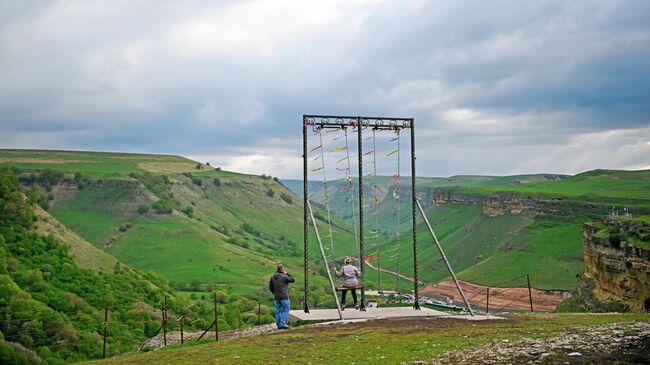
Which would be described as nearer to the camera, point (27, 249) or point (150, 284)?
point (27, 249)

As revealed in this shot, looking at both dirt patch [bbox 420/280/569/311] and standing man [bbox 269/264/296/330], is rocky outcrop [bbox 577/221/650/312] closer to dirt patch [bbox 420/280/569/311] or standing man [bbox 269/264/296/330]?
dirt patch [bbox 420/280/569/311]

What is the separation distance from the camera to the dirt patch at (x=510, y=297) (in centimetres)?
8950

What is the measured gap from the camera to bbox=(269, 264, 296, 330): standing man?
24.9 metres

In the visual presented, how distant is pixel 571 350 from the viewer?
15.4m

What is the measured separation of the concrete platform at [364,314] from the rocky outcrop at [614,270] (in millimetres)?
25090

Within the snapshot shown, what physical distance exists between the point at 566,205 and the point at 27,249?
100088mm

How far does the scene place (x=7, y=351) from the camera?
6000cm

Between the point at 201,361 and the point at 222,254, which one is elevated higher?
the point at 201,361

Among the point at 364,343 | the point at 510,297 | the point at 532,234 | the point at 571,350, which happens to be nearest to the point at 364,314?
the point at 364,343

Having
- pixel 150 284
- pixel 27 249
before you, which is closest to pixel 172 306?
pixel 150 284

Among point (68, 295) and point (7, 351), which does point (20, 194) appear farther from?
point (7, 351)

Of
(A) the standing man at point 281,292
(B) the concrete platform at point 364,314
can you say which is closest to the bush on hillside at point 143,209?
(B) the concrete platform at point 364,314

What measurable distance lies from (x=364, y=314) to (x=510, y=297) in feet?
242

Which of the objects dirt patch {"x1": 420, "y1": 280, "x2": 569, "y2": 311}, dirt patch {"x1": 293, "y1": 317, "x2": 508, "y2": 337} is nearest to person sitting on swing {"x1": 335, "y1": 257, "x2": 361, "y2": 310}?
dirt patch {"x1": 293, "y1": 317, "x2": 508, "y2": 337}
